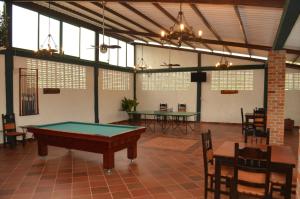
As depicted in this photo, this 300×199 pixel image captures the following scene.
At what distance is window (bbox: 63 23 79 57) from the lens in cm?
862

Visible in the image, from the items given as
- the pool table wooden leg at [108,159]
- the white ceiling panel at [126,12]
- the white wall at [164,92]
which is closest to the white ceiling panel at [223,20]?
the white ceiling panel at [126,12]

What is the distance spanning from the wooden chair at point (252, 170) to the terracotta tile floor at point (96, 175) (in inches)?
38.2

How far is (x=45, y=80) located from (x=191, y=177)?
581 cm

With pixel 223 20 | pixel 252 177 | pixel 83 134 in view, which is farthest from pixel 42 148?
pixel 223 20

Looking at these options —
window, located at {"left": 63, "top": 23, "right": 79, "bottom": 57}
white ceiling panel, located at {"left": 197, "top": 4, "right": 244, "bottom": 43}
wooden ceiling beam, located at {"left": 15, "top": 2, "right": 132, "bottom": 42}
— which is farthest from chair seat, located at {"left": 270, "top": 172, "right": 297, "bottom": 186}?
window, located at {"left": 63, "top": 23, "right": 79, "bottom": 57}

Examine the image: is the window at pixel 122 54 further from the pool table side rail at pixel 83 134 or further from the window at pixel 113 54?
the pool table side rail at pixel 83 134

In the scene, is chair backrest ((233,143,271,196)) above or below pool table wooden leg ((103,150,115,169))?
above

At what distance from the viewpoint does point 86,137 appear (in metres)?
4.48

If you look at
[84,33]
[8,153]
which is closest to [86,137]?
[8,153]

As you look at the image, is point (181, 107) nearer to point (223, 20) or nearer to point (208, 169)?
point (223, 20)

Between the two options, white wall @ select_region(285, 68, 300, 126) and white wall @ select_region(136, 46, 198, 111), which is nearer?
white wall @ select_region(285, 68, 300, 126)

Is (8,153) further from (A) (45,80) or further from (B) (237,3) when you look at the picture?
(B) (237,3)

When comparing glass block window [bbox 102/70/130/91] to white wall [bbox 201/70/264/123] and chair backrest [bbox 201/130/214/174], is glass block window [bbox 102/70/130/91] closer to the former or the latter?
white wall [bbox 201/70/264/123]

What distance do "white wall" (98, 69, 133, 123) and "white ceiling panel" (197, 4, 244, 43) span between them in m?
5.61
